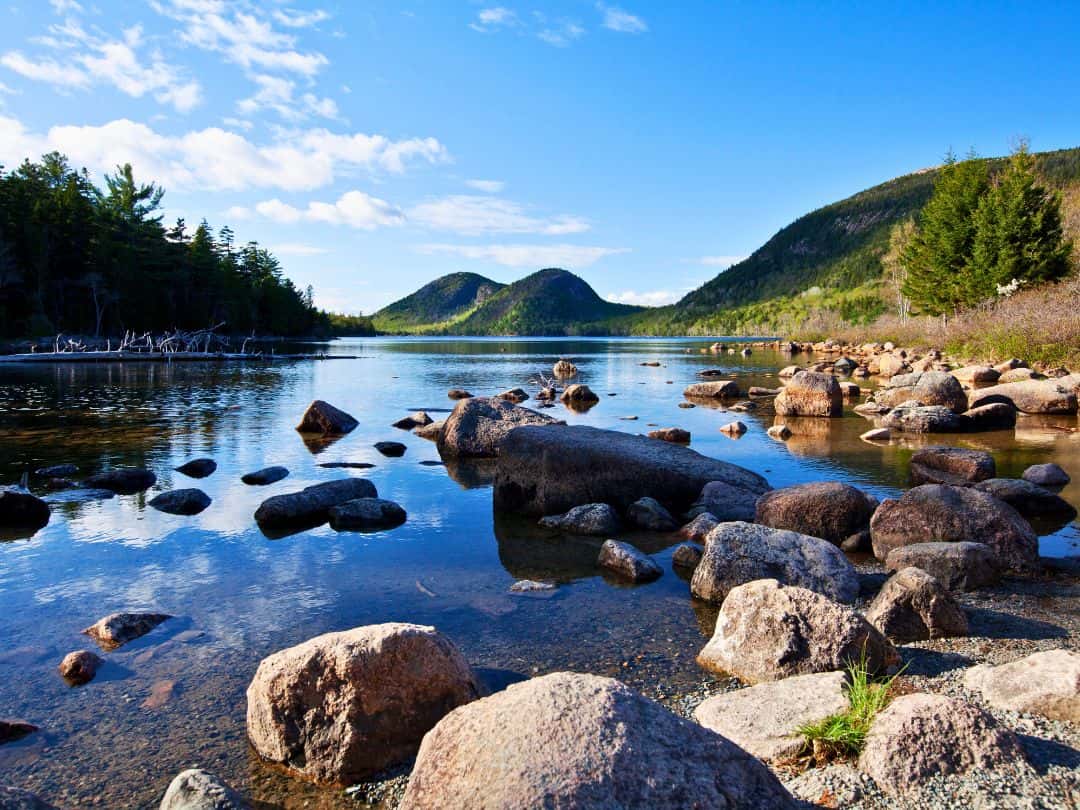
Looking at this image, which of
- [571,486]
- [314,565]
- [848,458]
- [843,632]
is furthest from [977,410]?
[314,565]

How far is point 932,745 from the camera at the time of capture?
428 centimetres

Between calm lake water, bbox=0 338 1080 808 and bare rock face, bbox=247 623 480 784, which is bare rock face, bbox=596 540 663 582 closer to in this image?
calm lake water, bbox=0 338 1080 808

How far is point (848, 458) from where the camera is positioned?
17.7 m

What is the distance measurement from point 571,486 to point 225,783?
8449 millimetres

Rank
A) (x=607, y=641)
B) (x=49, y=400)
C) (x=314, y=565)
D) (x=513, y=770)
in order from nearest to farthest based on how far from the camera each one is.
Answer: (x=513, y=770), (x=607, y=641), (x=314, y=565), (x=49, y=400)

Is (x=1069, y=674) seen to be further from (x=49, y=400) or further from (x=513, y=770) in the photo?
(x=49, y=400)

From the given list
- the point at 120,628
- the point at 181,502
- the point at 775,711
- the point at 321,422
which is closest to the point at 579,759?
the point at 775,711

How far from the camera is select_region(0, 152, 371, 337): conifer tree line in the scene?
229ft

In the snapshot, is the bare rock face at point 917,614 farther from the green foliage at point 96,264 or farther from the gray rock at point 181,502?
the green foliage at point 96,264

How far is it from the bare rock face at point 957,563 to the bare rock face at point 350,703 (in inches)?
241

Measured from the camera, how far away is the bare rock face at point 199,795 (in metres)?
4.42

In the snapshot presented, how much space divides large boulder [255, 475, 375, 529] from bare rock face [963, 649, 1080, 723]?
9.99 m

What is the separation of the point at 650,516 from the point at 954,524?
4412mm

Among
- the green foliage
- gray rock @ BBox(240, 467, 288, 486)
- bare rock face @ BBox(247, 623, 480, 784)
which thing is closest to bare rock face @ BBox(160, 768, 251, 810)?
bare rock face @ BBox(247, 623, 480, 784)
